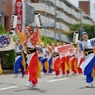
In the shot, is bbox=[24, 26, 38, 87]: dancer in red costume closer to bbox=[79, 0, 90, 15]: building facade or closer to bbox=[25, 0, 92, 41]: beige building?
bbox=[25, 0, 92, 41]: beige building

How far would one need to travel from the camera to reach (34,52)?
13.2 metres

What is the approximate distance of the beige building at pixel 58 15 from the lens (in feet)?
226

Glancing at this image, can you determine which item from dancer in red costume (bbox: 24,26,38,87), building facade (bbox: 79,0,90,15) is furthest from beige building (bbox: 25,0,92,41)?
dancer in red costume (bbox: 24,26,38,87)

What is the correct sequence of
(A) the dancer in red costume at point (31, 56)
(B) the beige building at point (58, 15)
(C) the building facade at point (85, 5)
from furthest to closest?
(C) the building facade at point (85, 5) → (B) the beige building at point (58, 15) → (A) the dancer in red costume at point (31, 56)

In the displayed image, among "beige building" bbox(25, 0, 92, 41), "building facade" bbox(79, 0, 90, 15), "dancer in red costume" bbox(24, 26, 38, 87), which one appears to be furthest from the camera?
"building facade" bbox(79, 0, 90, 15)

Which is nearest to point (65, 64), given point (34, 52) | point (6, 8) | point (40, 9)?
point (34, 52)

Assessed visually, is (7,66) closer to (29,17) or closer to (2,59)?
(2,59)

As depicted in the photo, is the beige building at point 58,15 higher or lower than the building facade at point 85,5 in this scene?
lower

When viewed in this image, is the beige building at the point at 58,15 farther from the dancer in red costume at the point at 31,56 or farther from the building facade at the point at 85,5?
the dancer in red costume at the point at 31,56

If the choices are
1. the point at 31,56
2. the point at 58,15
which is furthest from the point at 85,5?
the point at 31,56

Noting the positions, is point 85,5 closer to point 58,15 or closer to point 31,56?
point 58,15

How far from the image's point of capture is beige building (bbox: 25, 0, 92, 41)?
6875 centimetres

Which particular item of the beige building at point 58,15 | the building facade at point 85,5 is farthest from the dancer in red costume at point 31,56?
the building facade at point 85,5

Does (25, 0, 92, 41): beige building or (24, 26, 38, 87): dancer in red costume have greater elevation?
(25, 0, 92, 41): beige building
